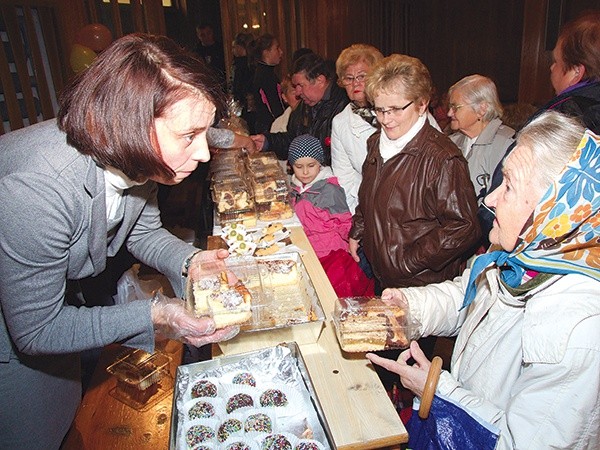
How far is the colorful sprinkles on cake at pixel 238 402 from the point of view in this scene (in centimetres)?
142

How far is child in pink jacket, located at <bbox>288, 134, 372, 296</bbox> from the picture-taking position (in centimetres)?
279

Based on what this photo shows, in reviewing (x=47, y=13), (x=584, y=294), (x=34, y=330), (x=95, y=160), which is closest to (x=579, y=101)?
(x=584, y=294)

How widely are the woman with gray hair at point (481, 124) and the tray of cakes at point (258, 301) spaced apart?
1.83 m

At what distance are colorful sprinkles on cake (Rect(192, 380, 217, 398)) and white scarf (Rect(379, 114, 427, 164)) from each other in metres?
1.58

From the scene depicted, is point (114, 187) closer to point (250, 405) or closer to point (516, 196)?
point (250, 405)

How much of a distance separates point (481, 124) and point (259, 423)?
272 cm

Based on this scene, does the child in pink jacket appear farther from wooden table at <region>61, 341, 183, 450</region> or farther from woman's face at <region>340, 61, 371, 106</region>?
wooden table at <region>61, 341, 183, 450</region>

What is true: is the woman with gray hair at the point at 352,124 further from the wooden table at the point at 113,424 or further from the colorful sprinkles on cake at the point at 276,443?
the colorful sprinkles on cake at the point at 276,443

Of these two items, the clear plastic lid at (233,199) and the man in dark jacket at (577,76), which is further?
the clear plastic lid at (233,199)

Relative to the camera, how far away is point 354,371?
5.00 feet

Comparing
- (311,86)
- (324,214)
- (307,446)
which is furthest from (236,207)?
(307,446)

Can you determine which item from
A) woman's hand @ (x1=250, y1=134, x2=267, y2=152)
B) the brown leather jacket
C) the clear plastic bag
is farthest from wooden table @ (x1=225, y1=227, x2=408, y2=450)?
woman's hand @ (x1=250, y1=134, x2=267, y2=152)

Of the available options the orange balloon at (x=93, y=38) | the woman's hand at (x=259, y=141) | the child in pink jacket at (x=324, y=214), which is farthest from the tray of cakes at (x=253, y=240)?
the orange balloon at (x=93, y=38)

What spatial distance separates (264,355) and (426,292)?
2.27 feet
